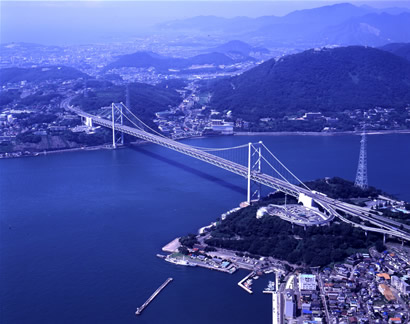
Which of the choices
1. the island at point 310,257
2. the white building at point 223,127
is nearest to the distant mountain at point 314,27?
the white building at point 223,127

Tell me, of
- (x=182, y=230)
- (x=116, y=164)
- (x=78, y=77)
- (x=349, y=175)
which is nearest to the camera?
(x=182, y=230)

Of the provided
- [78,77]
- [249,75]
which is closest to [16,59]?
[78,77]

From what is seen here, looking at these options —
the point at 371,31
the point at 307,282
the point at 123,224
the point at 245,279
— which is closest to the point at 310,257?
the point at 307,282

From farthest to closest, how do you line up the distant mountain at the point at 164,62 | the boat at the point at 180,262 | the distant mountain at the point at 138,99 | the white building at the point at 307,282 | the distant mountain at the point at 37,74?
the distant mountain at the point at 164,62, the distant mountain at the point at 37,74, the distant mountain at the point at 138,99, the boat at the point at 180,262, the white building at the point at 307,282

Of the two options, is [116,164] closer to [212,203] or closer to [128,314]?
[212,203]

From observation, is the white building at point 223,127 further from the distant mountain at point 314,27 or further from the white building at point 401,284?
the distant mountain at point 314,27

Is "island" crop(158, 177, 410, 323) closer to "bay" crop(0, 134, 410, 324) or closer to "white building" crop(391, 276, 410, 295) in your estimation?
"white building" crop(391, 276, 410, 295)
